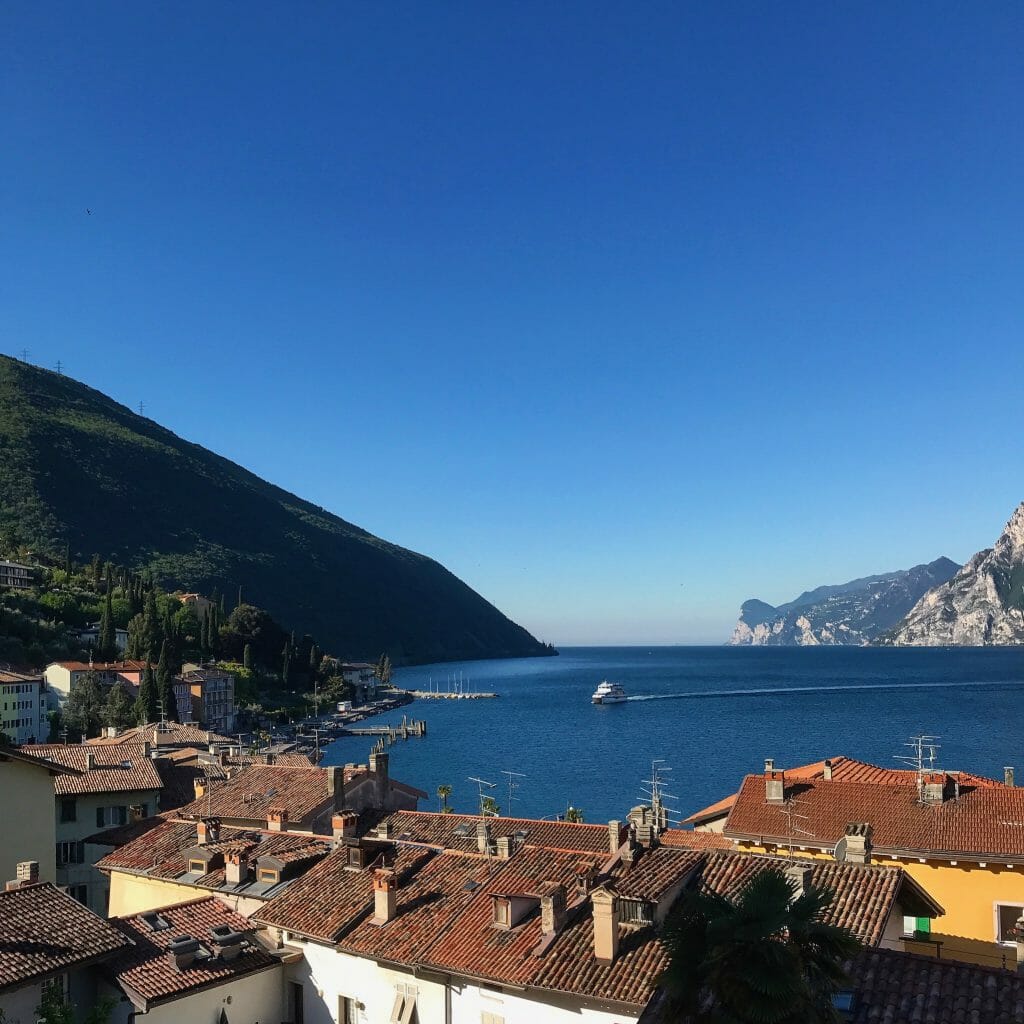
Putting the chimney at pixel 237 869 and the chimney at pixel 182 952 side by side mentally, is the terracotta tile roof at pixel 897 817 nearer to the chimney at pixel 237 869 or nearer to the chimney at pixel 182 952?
the chimney at pixel 237 869

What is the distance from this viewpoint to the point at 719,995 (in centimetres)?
1070

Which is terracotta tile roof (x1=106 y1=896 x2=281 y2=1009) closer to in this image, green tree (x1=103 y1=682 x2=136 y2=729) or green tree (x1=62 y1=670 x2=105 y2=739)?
green tree (x1=62 y1=670 x2=105 y2=739)

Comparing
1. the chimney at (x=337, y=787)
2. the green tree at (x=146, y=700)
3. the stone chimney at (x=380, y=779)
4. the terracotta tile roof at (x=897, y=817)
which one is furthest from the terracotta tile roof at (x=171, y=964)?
the green tree at (x=146, y=700)

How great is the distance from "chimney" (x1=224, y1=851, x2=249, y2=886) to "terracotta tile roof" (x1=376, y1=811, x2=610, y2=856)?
4.84 meters

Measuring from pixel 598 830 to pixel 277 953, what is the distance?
11.9 metres

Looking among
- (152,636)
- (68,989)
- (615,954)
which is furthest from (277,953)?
(152,636)

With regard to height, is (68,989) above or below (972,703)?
above

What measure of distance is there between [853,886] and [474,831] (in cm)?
1549

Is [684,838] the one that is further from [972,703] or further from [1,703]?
[972,703]

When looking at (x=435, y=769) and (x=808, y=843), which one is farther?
(x=435, y=769)

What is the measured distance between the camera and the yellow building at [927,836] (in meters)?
22.9

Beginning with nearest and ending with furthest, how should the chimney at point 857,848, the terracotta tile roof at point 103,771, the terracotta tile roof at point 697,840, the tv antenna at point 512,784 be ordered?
the chimney at point 857,848, the terracotta tile roof at point 697,840, the terracotta tile roof at point 103,771, the tv antenna at point 512,784

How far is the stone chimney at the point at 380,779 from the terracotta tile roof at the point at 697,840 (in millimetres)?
11912

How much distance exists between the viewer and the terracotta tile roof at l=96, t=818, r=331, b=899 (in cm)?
2644
